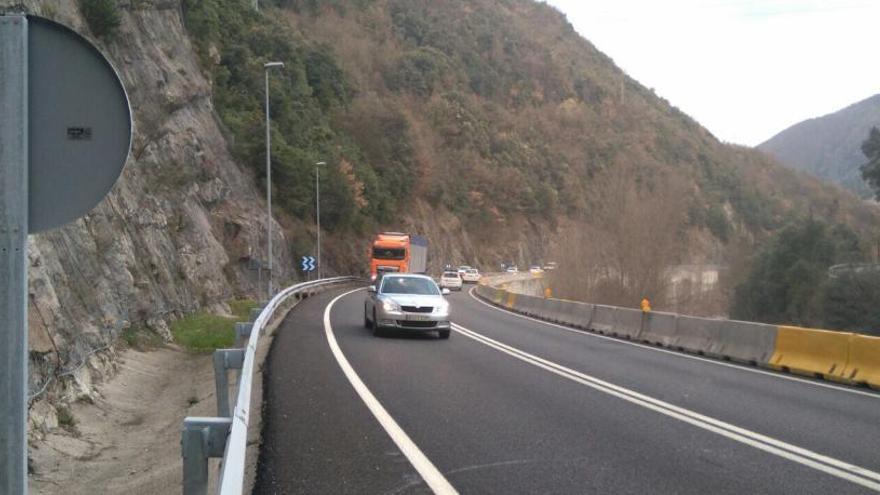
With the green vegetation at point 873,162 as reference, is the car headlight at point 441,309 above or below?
below

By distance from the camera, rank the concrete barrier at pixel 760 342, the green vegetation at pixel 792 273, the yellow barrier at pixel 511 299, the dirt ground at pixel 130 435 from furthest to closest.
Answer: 1. the green vegetation at pixel 792 273
2. the yellow barrier at pixel 511 299
3. the concrete barrier at pixel 760 342
4. the dirt ground at pixel 130 435

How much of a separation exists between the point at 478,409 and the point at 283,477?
3736 millimetres

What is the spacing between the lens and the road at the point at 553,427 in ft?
23.2

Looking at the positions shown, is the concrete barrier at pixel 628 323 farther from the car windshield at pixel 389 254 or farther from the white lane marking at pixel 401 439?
the car windshield at pixel 389 254

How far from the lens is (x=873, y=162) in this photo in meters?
58.2

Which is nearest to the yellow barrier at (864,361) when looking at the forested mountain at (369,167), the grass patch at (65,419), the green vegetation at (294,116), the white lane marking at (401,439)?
the white lane marking at (401,439)

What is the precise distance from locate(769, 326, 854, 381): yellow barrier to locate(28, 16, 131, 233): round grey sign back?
12899mm

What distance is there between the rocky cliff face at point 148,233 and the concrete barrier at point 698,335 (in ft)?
38.6

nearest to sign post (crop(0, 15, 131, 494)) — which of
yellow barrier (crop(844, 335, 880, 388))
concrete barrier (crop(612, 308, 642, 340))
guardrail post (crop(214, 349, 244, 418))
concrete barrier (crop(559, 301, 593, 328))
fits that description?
guardrail post (crop(214, 349, 244, 418))

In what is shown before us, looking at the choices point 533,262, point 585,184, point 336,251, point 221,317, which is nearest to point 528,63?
point 585,184

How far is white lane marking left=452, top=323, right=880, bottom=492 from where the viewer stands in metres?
7.43

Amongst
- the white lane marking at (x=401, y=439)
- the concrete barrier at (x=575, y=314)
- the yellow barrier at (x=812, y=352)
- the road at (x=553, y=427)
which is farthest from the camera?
the concrete barrier at (x=575, y=314)

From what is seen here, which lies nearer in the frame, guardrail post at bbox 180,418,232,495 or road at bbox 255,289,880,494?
guardrail post at bbox 180,418,232,495

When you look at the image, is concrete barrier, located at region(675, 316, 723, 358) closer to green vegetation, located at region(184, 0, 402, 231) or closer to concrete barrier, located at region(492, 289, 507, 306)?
concrete barrier, located at region(492, 289, 507, 306)
